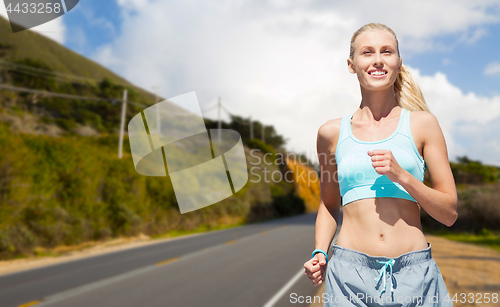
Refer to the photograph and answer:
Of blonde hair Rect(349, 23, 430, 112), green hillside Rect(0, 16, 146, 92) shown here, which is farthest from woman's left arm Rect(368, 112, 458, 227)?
green hillside Rect(0, 16, 146, 92)

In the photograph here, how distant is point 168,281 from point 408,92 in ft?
27.2

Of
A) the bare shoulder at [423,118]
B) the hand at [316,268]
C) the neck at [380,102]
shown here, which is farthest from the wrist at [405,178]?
the hand at [316,268]

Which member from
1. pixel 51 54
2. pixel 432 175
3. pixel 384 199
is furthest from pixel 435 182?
pixel 51 54

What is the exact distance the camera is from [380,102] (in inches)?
74.3

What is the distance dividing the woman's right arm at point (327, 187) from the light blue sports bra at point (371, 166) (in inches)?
6.4

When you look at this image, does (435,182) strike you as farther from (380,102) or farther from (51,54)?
(51,54)

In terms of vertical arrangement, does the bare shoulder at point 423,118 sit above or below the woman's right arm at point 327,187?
above

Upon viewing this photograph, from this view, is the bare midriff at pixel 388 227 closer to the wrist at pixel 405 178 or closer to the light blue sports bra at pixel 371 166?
the light blue sports bra at pixel 371 166

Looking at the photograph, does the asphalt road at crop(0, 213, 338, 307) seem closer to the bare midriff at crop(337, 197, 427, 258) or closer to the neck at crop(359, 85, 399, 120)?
the bare midriff at crop(337, 197, 427, 258)

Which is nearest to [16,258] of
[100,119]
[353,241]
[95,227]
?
[95,227]

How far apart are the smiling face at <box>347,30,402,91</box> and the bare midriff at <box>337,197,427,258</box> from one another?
48 centimetres

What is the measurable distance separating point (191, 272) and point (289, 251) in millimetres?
4662

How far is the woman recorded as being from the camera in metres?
1.72

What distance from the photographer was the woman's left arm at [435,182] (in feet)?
5.20
